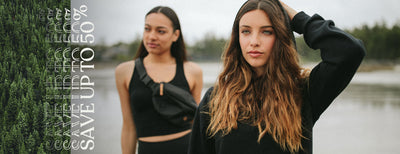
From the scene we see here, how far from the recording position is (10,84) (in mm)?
3803

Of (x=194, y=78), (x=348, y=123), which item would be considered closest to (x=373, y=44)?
(x=348, y=123)

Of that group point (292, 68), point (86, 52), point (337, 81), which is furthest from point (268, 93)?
point (86, 52)

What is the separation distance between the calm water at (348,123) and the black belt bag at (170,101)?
2.92 meters

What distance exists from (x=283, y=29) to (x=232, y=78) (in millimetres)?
352

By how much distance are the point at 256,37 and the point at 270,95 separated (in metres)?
0.28

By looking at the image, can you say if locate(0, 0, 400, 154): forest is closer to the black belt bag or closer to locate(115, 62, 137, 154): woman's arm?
locate(115, 62, 137, 154): woman's arm

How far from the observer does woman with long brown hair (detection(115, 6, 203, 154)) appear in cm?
219

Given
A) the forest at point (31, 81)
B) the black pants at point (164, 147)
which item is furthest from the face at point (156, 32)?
the forest at point (31, 81)

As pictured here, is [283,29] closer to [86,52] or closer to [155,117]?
[155,117]

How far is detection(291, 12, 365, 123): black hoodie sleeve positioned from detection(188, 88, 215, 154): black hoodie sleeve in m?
0.50

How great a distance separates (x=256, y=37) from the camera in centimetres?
124

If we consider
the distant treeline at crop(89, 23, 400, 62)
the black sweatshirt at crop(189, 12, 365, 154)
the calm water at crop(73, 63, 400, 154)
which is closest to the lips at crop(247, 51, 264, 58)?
the black sweatshirt at crop(189, 12, 365, 154)

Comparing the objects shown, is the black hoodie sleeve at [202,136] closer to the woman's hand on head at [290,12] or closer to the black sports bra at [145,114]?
the woman's hand on head at [290,12]

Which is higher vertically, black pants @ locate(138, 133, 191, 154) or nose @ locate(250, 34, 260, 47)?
nose @ locate(250, 34, 260, 47)
